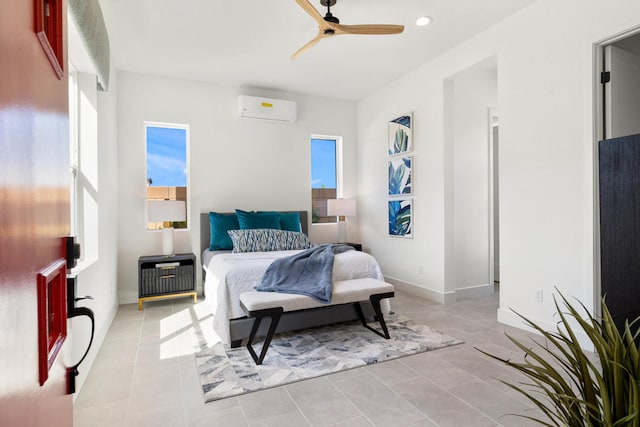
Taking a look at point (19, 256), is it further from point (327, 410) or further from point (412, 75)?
point (412, 75)

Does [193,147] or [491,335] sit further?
[193,147]

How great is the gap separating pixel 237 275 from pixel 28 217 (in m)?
2.36

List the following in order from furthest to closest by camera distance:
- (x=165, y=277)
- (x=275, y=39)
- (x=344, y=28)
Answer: (x=165, y=277)
(x=275, y=39)
(x=344, y=28)

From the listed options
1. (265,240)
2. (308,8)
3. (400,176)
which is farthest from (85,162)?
(400,176)

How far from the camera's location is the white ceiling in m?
3.07

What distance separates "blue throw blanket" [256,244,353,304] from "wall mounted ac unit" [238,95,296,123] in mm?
2489

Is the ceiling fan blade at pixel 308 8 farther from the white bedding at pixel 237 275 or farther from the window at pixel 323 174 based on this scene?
the window at pixel 323 174

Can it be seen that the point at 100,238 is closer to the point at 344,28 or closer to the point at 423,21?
the point at 344,28

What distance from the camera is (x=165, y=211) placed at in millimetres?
4121

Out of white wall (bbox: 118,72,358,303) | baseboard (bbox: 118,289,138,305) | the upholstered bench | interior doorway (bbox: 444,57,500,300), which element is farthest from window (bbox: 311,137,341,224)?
baseboard (bbox: 118,289,138,305)

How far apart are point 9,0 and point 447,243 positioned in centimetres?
411

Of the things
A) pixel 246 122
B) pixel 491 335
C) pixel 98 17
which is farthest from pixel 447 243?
pixel 98 17

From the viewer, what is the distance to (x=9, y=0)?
58 cm

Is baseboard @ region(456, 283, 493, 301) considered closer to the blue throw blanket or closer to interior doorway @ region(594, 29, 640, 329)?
the blue throw blanket
